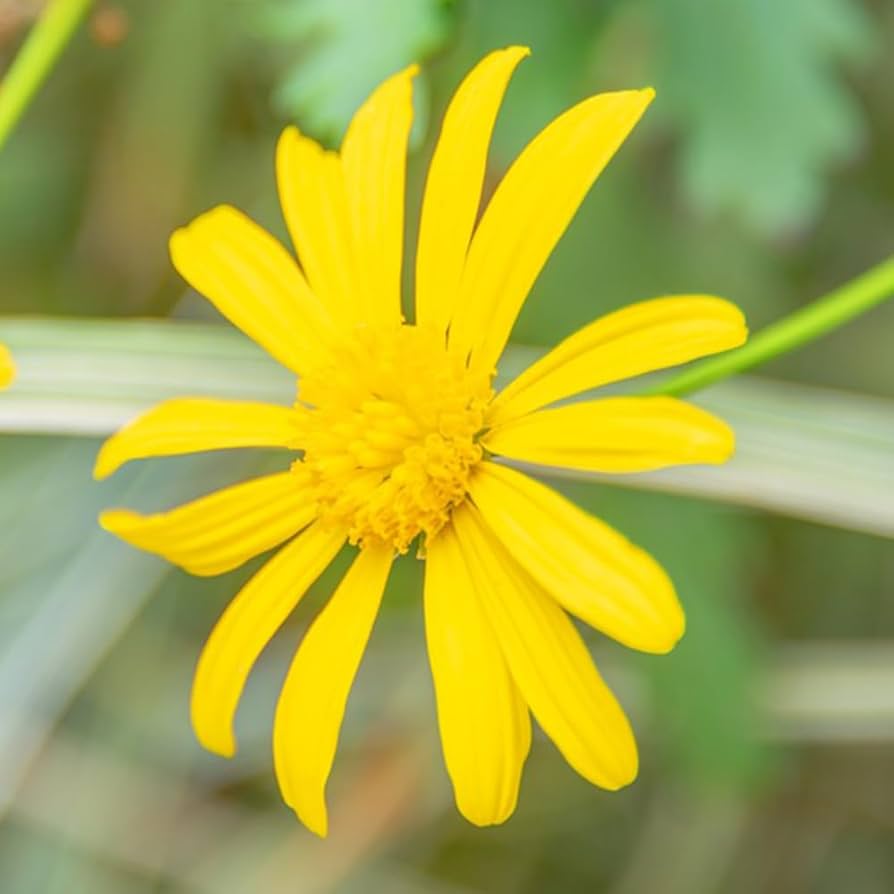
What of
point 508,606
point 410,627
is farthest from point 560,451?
point 410,627

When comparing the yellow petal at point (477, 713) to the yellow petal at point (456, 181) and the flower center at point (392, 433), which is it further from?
the yellow petal at point (456, 181)

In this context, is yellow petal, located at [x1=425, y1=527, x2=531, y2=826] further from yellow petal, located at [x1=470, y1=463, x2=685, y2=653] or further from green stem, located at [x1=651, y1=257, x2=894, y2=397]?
green stem, located at [x1=651, y1=257, x2=894, y2=397]

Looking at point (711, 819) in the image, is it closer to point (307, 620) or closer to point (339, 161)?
point (307, 620)

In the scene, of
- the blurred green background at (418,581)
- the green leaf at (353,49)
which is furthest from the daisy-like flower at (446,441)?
the blurred green background at (418,581)

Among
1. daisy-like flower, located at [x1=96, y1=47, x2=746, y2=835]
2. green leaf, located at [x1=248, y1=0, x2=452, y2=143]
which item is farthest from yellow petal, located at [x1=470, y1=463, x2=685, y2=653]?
green leaf, located at [x1=248, y1=0, x2=452, y2=143]

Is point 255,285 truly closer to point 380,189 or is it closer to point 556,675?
point 380,189

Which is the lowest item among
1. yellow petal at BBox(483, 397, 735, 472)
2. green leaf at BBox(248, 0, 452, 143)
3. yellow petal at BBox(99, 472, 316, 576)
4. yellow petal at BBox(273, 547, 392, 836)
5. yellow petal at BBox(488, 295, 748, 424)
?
yellow petal at BBox(273, 547, 392, 836)
